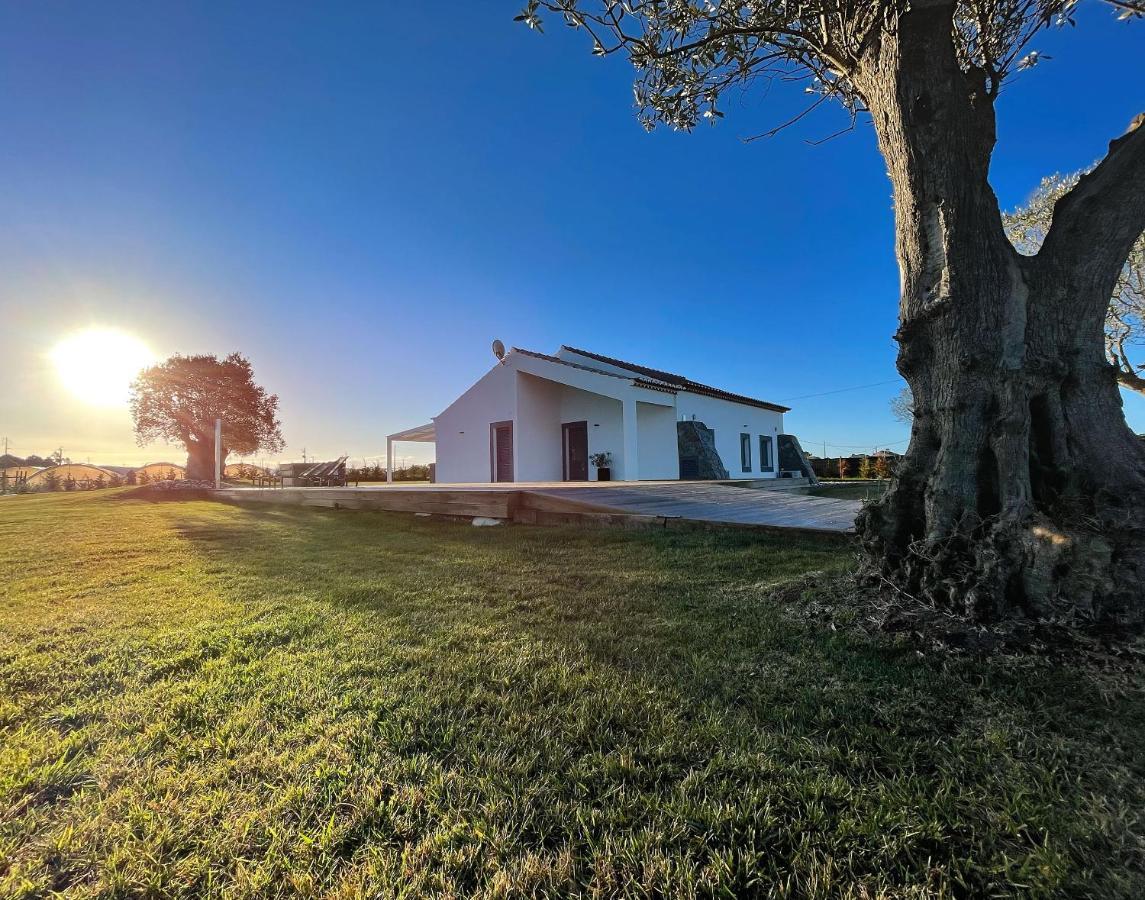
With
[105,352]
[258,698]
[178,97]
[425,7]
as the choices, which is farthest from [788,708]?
[105,352]

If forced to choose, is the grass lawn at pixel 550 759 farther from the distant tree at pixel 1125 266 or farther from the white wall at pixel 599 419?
the white wall at pixel 599 419

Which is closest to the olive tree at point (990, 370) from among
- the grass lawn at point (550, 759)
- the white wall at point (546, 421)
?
the grass lawn at point (550, 759)

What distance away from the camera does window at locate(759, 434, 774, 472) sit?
805 inches

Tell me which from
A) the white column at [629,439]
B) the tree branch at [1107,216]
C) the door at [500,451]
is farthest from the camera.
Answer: the door at [500,451]

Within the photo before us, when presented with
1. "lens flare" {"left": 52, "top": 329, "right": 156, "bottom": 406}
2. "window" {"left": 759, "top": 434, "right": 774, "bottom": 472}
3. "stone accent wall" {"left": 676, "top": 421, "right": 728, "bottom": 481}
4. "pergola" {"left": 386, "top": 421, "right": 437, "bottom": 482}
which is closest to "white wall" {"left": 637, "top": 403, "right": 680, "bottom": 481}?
"stone accent wall" {"left": 676, "top": 421, "right": 728, "bottom": 481}

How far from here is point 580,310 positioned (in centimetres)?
1459

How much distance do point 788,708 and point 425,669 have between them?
59.8 inches

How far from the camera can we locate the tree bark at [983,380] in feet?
7.74

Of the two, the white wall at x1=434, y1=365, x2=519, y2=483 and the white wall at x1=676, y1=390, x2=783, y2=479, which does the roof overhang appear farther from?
the white wall at x1=676, y1=390, x2=783, y2=479

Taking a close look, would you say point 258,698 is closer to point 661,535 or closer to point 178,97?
point 661,535

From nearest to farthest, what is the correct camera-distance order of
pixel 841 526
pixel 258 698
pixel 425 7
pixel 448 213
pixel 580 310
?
1. pixel 258 698
2. pixel 841 526
3. pixel 425 7
4. pixel 448 213
5. pixel 580 310

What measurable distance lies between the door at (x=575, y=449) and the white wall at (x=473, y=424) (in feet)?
6.83

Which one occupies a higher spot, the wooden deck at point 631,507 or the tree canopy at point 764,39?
the tree canopy at point 764,39

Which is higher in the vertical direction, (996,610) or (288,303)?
(288,303)
